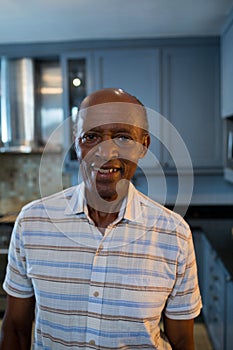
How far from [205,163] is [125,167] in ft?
4.48

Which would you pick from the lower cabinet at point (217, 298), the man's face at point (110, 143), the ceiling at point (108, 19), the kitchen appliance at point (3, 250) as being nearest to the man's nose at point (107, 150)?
the man's face at point (110, 143)

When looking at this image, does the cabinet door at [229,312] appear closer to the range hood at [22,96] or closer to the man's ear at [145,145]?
the man's ear at [145,145]

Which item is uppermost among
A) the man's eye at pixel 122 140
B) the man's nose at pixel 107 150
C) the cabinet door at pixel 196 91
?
the cabinet door at pixel 196 91

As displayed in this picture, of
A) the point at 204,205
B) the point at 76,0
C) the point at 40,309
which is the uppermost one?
the point at 76,0

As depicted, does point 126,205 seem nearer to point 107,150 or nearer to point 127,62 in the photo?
point 107,150

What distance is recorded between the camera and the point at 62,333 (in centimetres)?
50

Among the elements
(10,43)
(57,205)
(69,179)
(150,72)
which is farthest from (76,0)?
(57,205)

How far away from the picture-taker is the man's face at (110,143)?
1.42 feet

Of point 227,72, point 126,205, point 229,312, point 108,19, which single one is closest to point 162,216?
point 126,205

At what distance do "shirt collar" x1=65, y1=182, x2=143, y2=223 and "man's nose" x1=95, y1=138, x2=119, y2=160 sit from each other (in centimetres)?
8

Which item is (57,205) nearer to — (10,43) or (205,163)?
(10,43)

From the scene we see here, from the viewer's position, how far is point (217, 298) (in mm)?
1250

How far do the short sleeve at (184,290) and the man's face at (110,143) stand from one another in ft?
0.49

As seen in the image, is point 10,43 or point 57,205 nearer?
point 57,205
